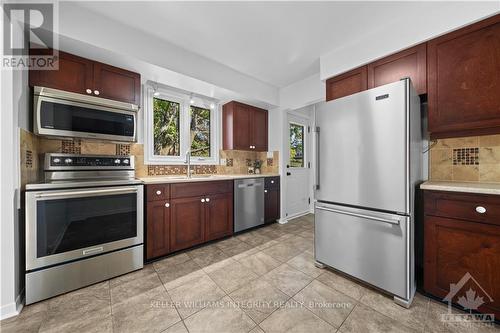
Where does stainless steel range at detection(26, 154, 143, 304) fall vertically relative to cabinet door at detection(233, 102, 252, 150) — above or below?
below

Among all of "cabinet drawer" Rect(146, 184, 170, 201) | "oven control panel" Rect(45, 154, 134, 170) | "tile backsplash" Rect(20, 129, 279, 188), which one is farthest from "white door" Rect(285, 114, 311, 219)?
"oven control panel" Rect(45, 154, 134, 170)

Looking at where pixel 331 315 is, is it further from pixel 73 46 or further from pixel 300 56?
pixel 73 46

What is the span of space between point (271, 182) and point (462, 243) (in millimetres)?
2410

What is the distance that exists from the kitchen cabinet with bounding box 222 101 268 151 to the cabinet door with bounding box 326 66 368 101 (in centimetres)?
151

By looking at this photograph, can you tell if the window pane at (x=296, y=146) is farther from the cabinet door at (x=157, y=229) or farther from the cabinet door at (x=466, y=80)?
the cabinet door at (x=157, y=229)

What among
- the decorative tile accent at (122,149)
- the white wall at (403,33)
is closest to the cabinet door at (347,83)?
the white wall at (403,33)

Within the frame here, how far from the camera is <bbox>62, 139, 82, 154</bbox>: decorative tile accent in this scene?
6.88ft

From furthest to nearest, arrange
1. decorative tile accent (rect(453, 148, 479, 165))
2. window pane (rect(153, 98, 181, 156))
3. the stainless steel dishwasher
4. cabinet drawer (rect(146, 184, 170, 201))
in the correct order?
1. the stainless steel dishwasher
2. window pane (rect(153, 98, 181, 156))
3. cabinet drawer (rect(146, 184, 170, 201))
4. decorative tile accent (rect(453, 148, 479, 165))

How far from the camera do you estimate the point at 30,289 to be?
150 cm

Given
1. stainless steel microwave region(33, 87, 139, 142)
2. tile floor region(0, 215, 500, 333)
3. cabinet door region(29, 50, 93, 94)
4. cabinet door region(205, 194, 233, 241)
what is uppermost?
cabinet door region(29, 50, 93, 94)

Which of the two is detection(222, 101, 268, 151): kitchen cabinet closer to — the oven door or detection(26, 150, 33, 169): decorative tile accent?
the oven door

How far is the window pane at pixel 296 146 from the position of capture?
4.10 m

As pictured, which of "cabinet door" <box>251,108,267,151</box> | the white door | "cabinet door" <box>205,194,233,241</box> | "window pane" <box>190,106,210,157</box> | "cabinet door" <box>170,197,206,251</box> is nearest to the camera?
"cabinet door" <box>170,197,206,251</box>

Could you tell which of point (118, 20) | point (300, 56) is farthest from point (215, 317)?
point (300, 56)
